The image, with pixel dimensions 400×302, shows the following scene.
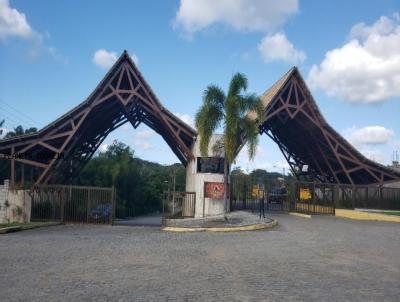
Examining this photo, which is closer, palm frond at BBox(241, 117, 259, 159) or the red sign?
palm frond at BBox(241, 117, 259, 159)

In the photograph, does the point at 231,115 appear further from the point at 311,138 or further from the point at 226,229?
the point at 311,138

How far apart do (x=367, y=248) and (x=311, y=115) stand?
62.4 ft

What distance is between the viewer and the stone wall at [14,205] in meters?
25.2

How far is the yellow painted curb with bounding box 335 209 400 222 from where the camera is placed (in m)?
24.0

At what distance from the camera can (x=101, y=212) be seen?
24781 millimetres

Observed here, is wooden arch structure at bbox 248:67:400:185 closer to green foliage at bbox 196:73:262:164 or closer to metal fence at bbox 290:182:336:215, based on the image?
metal fence at bbox 290:182:336:215

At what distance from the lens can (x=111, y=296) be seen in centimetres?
764

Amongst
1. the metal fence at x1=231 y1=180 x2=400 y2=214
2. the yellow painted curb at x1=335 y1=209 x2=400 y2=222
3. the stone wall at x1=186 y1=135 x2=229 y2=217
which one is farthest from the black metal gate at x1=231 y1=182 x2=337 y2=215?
the stone wall at x1=186 y1=135 x2=229 y2=217

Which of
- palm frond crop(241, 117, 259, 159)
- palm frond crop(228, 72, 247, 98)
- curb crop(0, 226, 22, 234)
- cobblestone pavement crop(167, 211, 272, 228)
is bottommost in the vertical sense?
curb crop(0, 226, 22, 234)

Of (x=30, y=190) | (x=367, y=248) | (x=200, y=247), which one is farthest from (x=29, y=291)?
(x=30, y=190)

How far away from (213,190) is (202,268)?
15.9m

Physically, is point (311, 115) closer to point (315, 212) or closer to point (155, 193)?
point (315, 212)

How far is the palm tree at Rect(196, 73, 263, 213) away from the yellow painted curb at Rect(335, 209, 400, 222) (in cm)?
895

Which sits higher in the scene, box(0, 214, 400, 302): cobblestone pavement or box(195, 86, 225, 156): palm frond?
box(195, 86, 225, 156): palm frond
